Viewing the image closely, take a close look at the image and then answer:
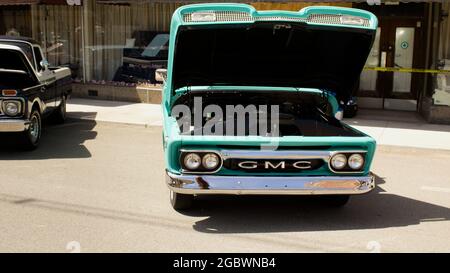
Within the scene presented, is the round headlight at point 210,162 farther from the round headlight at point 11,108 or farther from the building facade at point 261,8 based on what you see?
the building facade at point 261,8

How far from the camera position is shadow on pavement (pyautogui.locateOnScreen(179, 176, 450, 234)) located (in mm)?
5383

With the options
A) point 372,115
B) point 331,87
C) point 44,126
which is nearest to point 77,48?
point 44,126

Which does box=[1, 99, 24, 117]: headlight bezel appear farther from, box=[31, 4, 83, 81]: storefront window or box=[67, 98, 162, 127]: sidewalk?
box=[31, 4, 83, 81]: storefront window

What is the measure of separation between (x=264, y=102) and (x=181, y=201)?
153 centimetres

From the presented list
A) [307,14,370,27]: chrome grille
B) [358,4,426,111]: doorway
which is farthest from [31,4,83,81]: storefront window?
[307,14,370,27]: chrome grille

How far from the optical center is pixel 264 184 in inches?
199

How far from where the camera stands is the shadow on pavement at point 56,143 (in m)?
8.44

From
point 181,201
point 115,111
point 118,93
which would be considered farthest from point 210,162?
point 118,93

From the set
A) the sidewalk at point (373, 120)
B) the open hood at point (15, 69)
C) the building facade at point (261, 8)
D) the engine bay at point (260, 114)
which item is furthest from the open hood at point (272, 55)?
the building facade at point (261, 8)

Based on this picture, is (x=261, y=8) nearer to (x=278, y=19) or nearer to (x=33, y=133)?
(x=33, y=133)

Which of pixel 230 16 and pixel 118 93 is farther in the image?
pixel 118 93

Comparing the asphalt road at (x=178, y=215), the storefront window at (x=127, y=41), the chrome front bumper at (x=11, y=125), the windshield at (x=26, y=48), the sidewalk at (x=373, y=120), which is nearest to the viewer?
the asphalt road at (x=178, y=215)

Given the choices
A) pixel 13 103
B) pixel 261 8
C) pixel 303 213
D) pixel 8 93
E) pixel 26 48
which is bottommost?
pixel 303 213

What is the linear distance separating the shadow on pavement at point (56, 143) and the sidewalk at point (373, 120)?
3.00 feet
